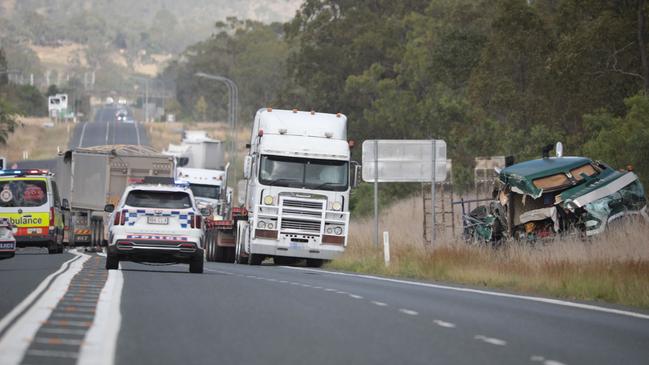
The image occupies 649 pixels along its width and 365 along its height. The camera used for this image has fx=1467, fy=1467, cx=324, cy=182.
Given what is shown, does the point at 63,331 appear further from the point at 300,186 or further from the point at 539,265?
the point at 300,186

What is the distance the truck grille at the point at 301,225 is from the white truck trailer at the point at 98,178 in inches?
520

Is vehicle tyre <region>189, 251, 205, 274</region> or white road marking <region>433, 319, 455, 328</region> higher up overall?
vehicle tyre <region>189, 251, 205, 274</region>

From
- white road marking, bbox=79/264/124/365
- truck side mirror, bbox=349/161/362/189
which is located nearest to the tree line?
truck side mirror, bbox=349/161/362/189

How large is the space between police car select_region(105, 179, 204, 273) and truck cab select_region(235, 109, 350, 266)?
7.29 m

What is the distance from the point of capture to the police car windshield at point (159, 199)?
28.5m

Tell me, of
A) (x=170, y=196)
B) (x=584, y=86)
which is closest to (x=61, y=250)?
(x=170, y=196)

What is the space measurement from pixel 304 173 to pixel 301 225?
1345 millimetres

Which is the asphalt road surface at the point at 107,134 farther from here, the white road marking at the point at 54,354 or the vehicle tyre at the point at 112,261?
the white road marking at the point at 54,354

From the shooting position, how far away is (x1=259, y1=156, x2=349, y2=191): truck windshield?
35.7 metres

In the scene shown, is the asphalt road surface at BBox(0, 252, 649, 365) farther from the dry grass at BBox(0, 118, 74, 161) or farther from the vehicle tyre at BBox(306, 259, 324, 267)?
the dry grass at BBox(0, 118, 74, 161)

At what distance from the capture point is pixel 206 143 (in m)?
86.6

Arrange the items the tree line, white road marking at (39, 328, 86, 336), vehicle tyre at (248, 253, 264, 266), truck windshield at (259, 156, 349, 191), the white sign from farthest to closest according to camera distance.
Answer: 1. the tree line
2. vehicle tyre at (248, 253, 264, 266)
3. the white sign
4. truck windshield at (259, 156, 349, 191)
5. white road marking at (39, 328, 86, 336)

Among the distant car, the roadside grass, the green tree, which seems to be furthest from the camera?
the green tree

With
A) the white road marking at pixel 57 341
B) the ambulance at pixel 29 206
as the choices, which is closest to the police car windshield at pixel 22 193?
the ambulance at pixel 29 206
